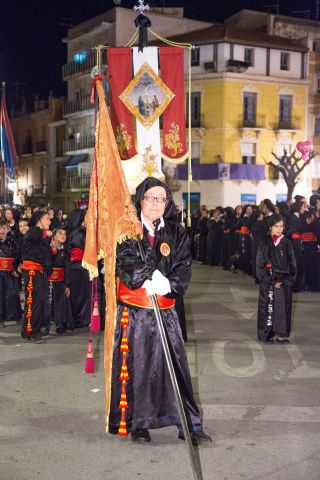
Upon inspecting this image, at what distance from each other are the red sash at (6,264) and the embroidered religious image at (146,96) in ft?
10.6

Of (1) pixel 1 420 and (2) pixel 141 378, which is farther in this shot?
(1) pixel 1 420

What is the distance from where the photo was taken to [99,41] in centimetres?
4194

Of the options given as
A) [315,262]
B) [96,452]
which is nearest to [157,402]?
[96,452]

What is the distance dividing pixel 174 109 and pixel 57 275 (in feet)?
11.6

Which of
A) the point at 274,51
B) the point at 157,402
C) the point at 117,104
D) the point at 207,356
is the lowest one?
the point at 207,356

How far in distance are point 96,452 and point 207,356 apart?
3.13 metres

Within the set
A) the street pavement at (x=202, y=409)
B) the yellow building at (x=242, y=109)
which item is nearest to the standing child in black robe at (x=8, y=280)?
the street pavement at (x=202, y=409)

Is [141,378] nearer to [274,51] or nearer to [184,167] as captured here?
[184,167]

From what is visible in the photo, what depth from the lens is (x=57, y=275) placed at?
909cm

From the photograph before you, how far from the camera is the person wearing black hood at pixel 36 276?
8.40 metres

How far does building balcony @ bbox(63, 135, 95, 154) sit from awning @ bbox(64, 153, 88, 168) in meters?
0.53

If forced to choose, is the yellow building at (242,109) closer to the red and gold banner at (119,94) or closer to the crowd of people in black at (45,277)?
the red and gold banner at (119,94)

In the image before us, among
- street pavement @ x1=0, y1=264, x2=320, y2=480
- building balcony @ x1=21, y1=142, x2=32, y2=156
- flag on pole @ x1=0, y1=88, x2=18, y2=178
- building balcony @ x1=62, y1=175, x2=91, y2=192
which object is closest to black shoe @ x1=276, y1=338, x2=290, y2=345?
street pavement @ x1=0, y1=264, x2=320, y2=480

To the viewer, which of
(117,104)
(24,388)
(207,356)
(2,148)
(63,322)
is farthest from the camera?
(2,148)
